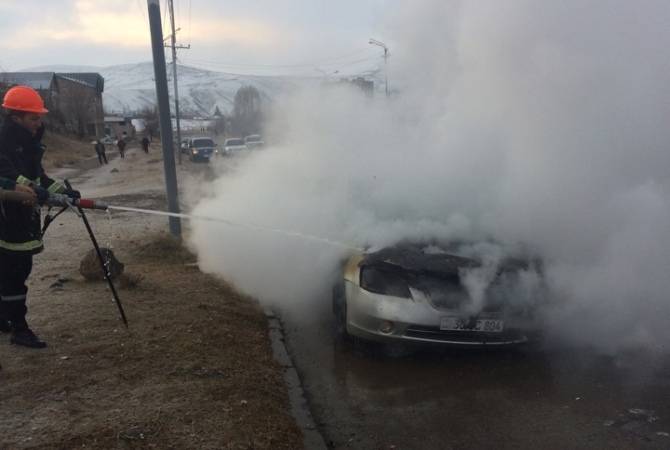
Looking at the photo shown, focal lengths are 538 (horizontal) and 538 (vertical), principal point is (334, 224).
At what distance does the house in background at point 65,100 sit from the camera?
2409 inches

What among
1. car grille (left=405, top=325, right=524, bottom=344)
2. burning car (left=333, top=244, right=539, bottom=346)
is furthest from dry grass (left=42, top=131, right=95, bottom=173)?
car grille (left=405, top=325, right=524, bottom=344)

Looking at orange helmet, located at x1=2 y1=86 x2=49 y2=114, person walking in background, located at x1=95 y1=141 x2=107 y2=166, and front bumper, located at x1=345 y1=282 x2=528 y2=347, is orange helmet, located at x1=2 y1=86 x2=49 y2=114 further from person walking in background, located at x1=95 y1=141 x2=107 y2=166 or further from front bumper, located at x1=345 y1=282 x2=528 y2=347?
person walking in background, located at x1=95 y1=141 x2=107 y2=166

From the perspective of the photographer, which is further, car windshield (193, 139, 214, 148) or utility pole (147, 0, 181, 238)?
car windshield (193, 139, 214, 148)

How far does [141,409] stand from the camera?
349cm

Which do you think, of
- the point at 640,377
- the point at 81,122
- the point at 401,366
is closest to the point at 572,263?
the point at 640,377

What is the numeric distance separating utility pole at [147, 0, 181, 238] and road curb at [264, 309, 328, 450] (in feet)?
10.4

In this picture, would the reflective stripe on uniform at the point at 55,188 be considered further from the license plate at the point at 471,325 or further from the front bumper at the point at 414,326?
the license plate at the point at 471,325

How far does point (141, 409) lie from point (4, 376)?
4.00 ft

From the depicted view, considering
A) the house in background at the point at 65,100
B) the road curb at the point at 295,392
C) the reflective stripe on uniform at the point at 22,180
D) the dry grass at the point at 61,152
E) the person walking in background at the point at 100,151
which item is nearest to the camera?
the road curb at the point at 295,392

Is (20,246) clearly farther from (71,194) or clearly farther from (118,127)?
(118,127)

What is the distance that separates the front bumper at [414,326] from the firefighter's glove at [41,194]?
2.72 meters

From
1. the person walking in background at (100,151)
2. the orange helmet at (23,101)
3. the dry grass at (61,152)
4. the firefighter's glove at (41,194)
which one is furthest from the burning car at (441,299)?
the person walking in background at (100,151)

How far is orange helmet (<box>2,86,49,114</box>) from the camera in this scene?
433 centimetres

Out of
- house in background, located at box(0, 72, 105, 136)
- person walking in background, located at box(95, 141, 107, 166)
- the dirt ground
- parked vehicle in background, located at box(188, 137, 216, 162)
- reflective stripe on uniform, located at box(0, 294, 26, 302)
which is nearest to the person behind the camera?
the dirt ground
